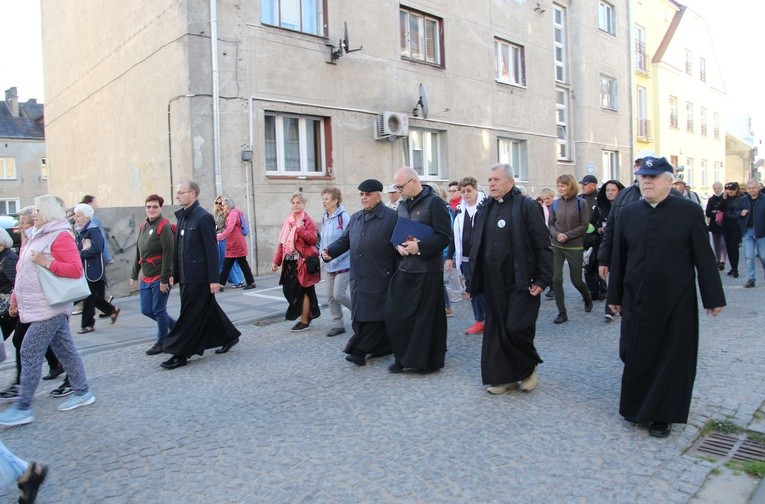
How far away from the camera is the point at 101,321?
918 centimetres

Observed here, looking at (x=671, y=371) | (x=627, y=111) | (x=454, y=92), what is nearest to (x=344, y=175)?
(x=454, y=92)

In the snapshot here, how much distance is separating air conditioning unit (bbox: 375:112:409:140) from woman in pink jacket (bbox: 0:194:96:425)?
1095 cm

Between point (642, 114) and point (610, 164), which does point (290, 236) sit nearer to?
point (610, 164)

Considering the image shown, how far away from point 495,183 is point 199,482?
3.16m

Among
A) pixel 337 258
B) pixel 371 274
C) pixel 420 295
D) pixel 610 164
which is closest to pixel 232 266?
pixel 337 258

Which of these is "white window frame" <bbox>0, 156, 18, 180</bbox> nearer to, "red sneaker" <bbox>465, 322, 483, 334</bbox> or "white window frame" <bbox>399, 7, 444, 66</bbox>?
"white window frame" <bbox>399, 7, 444, 66</bbox>

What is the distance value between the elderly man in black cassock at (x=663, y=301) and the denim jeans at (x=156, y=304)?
15.9 ft

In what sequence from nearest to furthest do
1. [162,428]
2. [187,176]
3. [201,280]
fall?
1. [162,428]
2. [201,280]
3. [187,176]

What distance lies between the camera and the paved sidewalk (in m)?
3.51

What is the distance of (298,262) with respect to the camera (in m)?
7.77

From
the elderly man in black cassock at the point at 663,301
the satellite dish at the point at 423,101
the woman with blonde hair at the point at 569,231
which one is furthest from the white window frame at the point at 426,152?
the elderly man in black cassock at the point at 663,301

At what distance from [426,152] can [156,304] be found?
11825 millimetres

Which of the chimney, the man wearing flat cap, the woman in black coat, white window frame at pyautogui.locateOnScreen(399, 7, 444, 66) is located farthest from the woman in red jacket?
the chimney

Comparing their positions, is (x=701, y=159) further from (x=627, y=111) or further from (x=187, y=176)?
(x=187, y=176)
